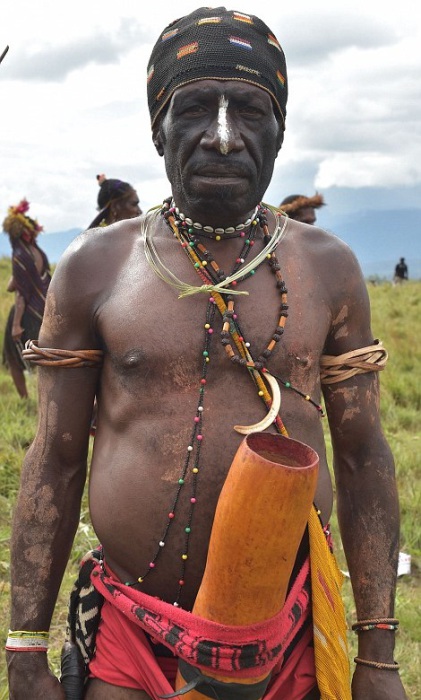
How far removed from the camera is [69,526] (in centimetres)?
216

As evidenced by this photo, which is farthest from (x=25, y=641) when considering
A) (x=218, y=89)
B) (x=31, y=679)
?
(x=218, y=89)

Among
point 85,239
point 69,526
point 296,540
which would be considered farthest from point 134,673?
point 85,239

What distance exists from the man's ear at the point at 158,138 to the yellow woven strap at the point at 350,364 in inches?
28.1

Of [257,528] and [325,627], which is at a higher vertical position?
[257,528]

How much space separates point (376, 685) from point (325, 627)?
8.4 inches

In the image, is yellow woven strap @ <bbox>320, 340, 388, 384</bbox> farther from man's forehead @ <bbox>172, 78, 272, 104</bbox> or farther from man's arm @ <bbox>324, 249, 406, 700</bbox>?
man's forehead @ <bbox>172, 78, 272, 104</bbox>

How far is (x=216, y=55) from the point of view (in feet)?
6.46

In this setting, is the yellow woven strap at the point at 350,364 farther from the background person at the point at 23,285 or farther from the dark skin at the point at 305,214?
the background person at the point at 23,285

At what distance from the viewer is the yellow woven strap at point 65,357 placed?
80.0 inches

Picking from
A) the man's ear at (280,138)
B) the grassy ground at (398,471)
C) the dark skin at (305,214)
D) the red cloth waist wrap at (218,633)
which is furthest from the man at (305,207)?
the red cloth waist wrap at (218,633)

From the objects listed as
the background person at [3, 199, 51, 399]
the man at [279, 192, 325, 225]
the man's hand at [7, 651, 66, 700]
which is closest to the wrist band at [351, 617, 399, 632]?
the man's hand at [7, 651, 66, 700]

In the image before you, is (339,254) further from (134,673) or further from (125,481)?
(134,673)

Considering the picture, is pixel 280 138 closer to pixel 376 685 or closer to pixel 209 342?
pixel 209 342

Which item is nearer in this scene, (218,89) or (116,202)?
(218,89)
